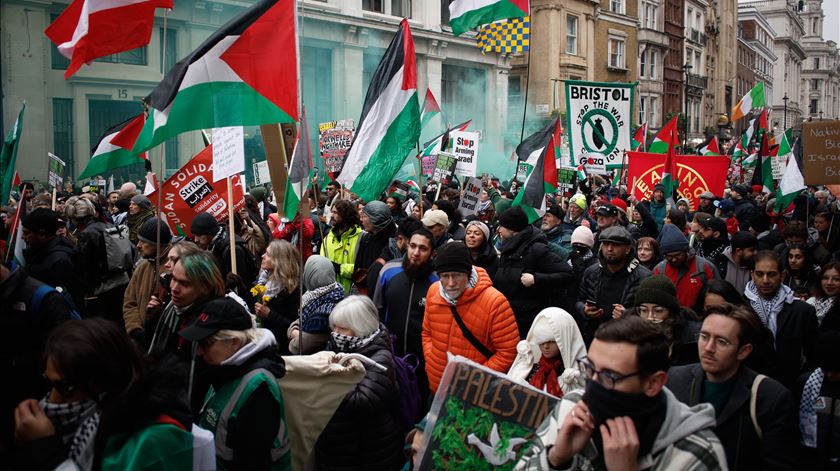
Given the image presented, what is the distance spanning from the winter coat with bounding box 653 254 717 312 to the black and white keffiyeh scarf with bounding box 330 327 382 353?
9.95ft

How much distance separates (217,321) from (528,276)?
3611 mm

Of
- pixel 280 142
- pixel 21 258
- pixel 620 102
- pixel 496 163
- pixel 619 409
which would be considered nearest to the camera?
pixel 619 409

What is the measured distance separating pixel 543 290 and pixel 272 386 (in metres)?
3.68

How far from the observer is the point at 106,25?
6137 mm

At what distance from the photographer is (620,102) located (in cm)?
1209

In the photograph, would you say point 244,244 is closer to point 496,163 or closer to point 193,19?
point 193,19

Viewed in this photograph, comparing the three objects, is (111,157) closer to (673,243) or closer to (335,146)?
(673,243)

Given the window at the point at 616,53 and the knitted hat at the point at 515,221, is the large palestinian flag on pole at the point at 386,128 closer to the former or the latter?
the knitted hat at the point at 515,221

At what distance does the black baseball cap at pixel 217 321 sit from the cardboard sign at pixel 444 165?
9.98 metres

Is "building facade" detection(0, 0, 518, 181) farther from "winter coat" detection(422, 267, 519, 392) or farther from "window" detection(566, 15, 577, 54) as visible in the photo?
"winter coat" detection(422, 267, 519, 392)

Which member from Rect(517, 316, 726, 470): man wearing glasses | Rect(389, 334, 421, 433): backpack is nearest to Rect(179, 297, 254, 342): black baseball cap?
Rect(389, 334, 421, 433): backpack

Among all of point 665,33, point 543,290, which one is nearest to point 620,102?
point 543,290

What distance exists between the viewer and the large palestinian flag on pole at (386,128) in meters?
6.92

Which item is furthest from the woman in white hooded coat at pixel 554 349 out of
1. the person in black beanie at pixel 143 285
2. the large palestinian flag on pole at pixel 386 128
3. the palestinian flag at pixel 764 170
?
the palestinian flag at pixel 764 170
